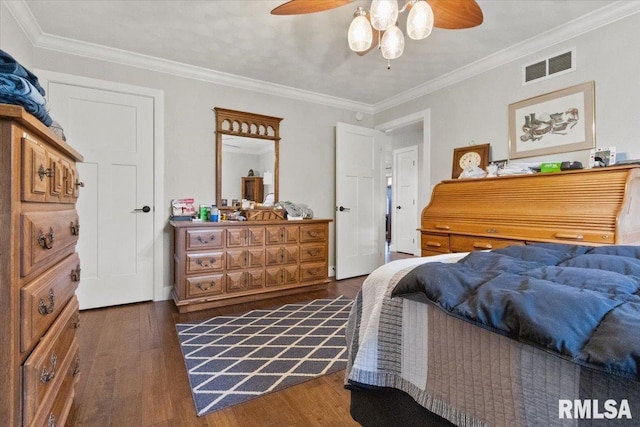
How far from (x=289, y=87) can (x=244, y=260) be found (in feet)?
7.22

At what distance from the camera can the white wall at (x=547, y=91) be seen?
2227mm

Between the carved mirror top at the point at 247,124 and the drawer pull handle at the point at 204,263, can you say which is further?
the carved mirror top at the point at 247,124

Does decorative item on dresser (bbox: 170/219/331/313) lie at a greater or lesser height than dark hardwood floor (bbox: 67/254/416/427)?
greater

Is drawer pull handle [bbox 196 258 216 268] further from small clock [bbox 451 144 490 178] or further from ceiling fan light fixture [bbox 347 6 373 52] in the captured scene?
small clock [bbox 451 144 490 178]

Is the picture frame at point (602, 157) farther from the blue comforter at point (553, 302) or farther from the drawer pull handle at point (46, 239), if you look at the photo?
the drawer pull handle at point (46, 239)

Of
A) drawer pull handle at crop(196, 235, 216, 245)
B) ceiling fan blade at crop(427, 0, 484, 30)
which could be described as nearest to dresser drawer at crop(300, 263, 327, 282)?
drawer pull handle at crop(196, 235, 216, 245)

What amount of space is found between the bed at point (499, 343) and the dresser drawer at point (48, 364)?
92 centimetres

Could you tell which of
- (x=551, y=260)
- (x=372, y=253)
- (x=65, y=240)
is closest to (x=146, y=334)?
(x=65, y=240)

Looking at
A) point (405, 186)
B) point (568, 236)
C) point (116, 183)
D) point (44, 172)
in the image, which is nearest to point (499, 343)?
point (44, 172)

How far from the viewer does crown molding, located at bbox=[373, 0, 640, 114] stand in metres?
2.25

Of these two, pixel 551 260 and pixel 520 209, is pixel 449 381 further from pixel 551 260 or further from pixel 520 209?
pixel 520 209

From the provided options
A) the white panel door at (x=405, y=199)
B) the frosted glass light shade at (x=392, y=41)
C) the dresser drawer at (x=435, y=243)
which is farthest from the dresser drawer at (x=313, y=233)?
the white panel door at (x=405, y=199)

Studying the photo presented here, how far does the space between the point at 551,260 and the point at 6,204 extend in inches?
67.6

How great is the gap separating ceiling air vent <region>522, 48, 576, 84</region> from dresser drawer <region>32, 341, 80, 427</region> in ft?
12.4
